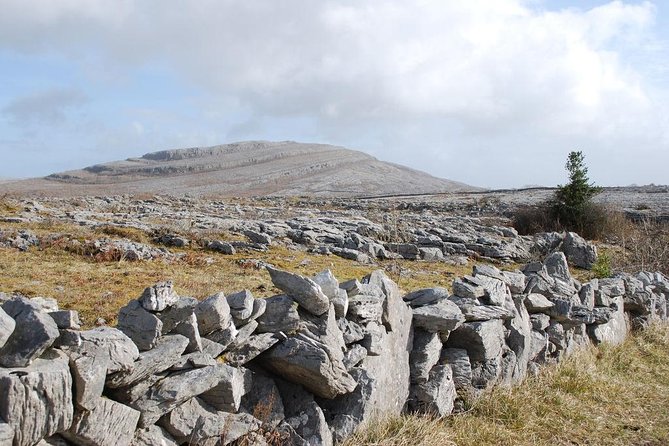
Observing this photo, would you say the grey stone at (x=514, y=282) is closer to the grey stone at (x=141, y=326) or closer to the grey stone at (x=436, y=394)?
the grey stone at (x=436, y=394)

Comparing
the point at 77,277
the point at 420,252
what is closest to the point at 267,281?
the point at 77,277

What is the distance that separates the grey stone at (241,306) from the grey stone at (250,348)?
0.82ft

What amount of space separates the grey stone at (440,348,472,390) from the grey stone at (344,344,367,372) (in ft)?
6.09

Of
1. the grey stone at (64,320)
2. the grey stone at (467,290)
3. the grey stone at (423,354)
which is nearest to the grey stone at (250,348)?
the grey stone at (64,320)

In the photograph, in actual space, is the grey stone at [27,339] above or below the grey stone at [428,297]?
above

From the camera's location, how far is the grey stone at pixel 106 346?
4164mm

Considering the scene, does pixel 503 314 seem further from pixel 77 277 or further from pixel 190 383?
pixel 77 277

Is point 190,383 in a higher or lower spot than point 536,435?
higher

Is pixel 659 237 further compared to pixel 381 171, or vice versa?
pixel 381 171

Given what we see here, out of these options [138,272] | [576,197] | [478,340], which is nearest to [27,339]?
[478,340]

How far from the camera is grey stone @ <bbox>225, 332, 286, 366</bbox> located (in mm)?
5441

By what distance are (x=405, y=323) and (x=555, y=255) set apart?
22.0 ft

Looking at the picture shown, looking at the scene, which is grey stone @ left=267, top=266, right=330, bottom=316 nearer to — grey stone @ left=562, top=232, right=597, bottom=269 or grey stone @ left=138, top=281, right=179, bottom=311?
grey stone @ left=138, top=281, right=179, bottom=311

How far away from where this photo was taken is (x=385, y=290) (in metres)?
6.94
